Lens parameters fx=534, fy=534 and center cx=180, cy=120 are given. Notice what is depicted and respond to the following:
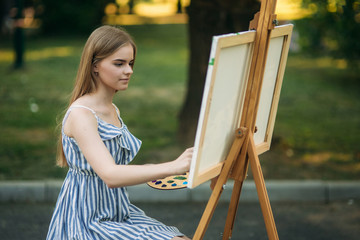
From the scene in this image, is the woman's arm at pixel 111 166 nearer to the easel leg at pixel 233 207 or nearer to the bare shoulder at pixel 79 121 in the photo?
the bare shoulder at pixel 79 121

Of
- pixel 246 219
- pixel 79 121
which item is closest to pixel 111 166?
pixel 79 121

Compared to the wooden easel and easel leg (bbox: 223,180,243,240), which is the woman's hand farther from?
easel leg (bbox: 223,180,243,240)

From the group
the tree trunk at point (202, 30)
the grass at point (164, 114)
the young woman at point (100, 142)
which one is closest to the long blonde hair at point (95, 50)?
the young woman at point (100, 142)

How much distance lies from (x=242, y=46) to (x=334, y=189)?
3321 millimetres

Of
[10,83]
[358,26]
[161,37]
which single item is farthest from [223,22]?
[161,37]

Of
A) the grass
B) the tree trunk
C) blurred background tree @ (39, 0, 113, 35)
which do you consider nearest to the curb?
the grass

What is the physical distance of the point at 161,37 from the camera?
19438 millimetres

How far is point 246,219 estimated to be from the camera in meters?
4.84

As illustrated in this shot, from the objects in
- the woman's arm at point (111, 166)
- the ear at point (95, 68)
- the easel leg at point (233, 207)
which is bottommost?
the easel leg at point (233, 207)

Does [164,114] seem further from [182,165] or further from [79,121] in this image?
[182,165]

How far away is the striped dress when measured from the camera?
2453 millimetres

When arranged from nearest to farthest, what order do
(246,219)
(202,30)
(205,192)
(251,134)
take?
(251,134) → (246,219) → (205,192) → (202,30)

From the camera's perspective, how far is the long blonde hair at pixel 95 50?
2482mm

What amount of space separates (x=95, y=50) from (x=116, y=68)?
0.42ft
